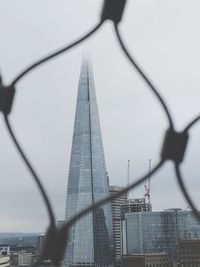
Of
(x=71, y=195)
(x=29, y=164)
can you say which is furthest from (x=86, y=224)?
(x=29, y=164)

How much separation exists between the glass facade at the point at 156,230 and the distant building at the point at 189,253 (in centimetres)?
652

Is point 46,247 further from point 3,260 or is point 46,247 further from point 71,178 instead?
point 71,178

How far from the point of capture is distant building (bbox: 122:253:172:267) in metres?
26.9

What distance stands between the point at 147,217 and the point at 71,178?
232 inches

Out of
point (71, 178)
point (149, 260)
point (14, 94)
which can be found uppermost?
point (71, 178)

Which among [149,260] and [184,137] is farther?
[149,260]

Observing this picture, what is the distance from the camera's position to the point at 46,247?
1.39 feet

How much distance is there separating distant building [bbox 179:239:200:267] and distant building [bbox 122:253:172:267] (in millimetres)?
1063

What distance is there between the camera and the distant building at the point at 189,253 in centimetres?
2780

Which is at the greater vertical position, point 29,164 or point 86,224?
point 86,224

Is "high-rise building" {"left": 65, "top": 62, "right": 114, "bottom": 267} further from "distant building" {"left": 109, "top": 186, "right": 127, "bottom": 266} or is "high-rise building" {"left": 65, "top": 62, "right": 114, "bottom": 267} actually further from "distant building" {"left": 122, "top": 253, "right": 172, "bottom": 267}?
"distant building" {"left": 122, "top": 253, "right": 172, "bottom": 267}

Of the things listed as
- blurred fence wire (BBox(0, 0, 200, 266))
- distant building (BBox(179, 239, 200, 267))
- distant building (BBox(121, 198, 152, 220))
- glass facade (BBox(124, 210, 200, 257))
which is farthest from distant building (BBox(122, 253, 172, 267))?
blurred fence wire (BBox(0, 0, 200, 266))

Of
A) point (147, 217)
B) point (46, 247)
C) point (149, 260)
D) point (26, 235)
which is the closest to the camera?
point (46, 247)

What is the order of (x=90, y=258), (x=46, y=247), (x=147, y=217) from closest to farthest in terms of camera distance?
(x=46, y=247) → (x=90, y=258) → (x=147, y=217)
